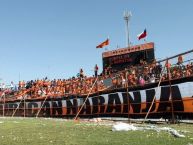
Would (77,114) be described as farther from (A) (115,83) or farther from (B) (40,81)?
(B) (40,81)

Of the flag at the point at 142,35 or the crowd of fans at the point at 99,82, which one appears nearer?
the crowd of fans at the point at 99,82

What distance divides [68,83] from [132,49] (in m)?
16.5

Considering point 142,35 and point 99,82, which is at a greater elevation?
point 142,35

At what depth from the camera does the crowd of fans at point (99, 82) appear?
60.2 ft

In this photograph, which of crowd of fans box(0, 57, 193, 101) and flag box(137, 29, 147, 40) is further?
flag box(137, 29, 147, 40)

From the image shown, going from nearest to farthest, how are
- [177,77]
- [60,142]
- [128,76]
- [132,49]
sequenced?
[60,142], [177,77], [128,76], [132,49]

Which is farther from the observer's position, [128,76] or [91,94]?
[91,94]

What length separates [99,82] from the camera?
25.2m

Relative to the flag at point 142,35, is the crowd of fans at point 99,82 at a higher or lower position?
lower

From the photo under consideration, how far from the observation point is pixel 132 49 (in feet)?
147

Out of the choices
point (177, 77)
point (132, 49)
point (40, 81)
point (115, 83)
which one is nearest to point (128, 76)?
point (115, 83)

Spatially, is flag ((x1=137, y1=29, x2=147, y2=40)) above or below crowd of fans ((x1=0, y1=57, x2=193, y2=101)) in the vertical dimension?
above

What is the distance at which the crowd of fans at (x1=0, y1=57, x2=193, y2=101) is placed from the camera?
722 inches

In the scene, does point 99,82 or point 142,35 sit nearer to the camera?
point 99,82
